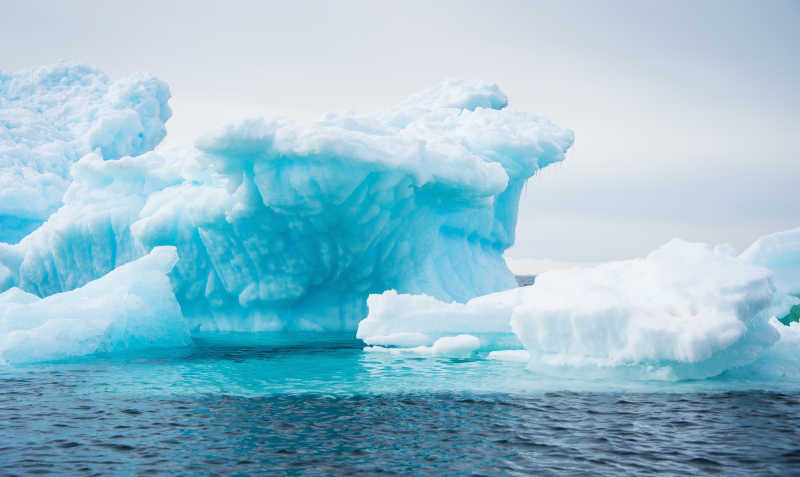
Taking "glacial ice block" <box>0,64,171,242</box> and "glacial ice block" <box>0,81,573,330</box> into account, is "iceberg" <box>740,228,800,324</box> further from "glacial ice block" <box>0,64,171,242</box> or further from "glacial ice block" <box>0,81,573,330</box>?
"glacial ice block" <box>0,64,171,242</box>

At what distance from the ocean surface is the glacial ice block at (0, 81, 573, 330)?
7056 mm

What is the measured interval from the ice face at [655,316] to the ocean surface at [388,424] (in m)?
0.39

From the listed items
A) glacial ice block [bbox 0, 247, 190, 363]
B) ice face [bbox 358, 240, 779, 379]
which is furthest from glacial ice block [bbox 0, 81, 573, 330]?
ice face [bbox 358, 240, 779, 379]

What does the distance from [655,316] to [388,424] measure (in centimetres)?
449

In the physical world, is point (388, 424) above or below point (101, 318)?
below

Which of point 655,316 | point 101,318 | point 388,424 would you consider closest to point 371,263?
point 101,318

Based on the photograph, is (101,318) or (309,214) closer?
(101,318)

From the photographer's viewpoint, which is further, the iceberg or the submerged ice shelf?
the iceberg

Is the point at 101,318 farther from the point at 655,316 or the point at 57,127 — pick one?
the point at 57,127

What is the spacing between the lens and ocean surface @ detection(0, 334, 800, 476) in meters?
6.35

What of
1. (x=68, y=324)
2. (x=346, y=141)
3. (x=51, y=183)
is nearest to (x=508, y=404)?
(x=346, y=141)

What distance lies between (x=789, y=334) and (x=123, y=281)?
14984 millimetres

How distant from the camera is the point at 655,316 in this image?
9.97 metres

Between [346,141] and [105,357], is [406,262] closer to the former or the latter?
[346,141]
